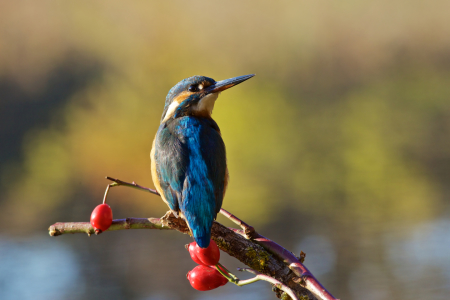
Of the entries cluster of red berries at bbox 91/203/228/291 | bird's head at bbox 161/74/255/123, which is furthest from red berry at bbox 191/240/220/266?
bird's head at bbox 161/74/255/123

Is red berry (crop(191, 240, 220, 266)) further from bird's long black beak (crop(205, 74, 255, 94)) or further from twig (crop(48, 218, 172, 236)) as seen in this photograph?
bird's long black beak (crop(205, 74, 255, 94))

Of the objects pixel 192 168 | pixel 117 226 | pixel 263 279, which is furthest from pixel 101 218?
pixel 263 279

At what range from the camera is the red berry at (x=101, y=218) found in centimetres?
78

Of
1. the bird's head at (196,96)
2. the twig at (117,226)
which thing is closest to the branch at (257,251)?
the twig at (117,226)

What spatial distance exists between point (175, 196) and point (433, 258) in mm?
2751

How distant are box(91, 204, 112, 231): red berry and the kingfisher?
0.14 m

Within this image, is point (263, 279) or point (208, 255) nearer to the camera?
point (263, 279)

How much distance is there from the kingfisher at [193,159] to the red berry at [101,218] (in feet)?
0.45

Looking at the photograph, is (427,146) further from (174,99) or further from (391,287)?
(174,99)

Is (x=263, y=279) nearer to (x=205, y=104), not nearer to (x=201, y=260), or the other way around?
(x=201, y=260)

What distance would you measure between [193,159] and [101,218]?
24 cm

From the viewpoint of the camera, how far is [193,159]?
0.93 m

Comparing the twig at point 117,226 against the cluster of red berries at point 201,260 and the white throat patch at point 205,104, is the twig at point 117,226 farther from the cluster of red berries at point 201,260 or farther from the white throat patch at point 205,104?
the white throat patch at point 205,104

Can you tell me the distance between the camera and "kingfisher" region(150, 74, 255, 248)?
32.9 inches
